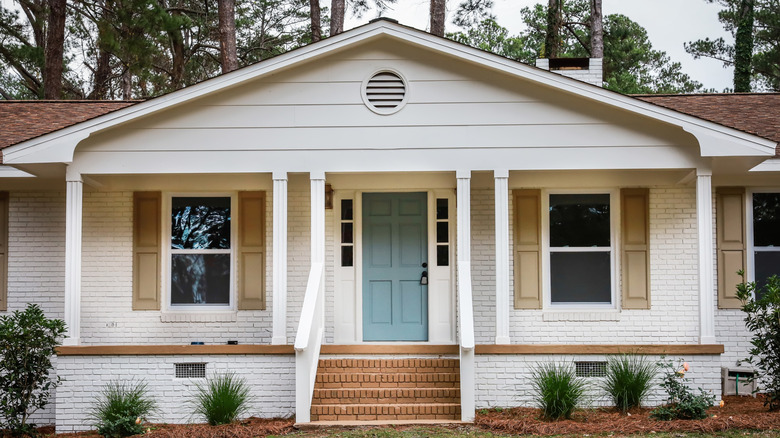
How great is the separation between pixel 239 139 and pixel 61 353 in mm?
3230

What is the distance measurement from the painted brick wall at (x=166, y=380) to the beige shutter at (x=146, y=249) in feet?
5.57

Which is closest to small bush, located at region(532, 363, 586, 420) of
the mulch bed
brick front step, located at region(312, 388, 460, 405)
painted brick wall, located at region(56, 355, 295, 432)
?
the mulch bed

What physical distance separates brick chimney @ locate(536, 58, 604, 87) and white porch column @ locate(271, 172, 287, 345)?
5253mm

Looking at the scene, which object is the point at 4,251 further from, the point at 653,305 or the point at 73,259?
the point at 653,305

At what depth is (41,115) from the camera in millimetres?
13727

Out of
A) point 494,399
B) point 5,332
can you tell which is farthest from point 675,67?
point 5,332

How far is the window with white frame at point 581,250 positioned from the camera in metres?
11.5

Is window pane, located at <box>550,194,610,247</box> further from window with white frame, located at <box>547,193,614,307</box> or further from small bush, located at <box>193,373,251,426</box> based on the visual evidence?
small bush, located at <box>193,373,251,426</box>

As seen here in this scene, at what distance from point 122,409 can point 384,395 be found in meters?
2.86

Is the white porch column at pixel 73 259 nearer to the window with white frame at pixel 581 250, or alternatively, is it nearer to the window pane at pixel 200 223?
the window pane at pixel 200 223

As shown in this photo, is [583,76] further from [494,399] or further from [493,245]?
[494,399]

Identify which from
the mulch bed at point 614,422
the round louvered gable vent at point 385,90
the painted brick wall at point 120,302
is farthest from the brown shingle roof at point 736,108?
the painted brick wall at point 120,302

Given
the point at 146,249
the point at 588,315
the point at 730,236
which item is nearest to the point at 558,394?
the point at 588,315

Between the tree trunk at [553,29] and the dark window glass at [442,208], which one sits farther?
the tree trunk at [553,29]
